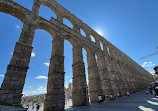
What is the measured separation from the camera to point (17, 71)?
277 inches

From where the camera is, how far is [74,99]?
11.0 meters

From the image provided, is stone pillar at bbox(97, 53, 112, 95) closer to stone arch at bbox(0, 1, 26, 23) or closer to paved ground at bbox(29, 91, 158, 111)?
paved ground at bbox(29, 91, 158, 111)

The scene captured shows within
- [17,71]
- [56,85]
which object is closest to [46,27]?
[17,71]

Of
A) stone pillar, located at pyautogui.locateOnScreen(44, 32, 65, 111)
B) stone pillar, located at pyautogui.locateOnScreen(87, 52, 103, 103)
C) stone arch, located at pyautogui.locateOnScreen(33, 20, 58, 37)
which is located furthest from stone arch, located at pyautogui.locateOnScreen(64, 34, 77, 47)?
stone pillar, located at pyautogui.locateOnScreen(87, 52, 103, 103)

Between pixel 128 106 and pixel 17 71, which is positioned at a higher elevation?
pixel 17 71

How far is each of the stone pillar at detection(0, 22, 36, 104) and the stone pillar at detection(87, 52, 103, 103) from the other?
1045 centimetres

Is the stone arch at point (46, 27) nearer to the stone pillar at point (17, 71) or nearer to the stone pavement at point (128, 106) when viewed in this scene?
the stone pillar at point (17, 71)

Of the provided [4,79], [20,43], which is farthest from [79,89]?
[20,43]

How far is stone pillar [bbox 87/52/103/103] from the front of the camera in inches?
530

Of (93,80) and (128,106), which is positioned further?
(93,80)

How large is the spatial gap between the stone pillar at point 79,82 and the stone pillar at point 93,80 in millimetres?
3103

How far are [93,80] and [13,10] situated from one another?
1487 centimetres

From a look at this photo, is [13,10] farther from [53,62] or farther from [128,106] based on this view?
[128,106]

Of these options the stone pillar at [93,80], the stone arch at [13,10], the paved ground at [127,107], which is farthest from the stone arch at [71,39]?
the paved ground at [127,107]
